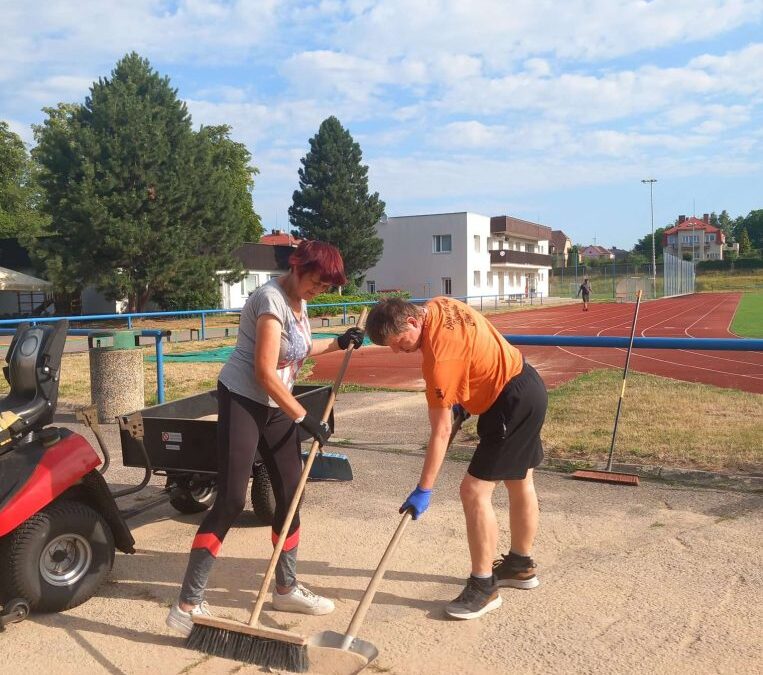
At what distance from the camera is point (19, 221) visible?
5309cm

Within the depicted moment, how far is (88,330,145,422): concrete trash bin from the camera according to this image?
8.09 m

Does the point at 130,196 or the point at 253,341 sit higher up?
the point at 130,196

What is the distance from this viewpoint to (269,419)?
11.7ft

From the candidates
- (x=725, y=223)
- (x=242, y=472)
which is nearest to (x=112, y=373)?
(x=242, y=472)

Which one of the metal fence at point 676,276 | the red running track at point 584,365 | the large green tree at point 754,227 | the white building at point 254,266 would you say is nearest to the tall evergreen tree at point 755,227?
the large green tree at point 754,227

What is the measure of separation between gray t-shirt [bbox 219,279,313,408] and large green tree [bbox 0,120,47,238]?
173 feet

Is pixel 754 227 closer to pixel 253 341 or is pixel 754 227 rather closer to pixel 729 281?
pixel 729 281

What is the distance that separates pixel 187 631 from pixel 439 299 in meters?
1.92

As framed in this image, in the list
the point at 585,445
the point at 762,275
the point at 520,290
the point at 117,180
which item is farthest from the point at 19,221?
the point at 762,275

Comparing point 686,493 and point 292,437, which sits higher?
point 292,437

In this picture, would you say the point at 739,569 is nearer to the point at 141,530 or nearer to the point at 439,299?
the point at 439,299

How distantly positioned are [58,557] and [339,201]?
46889mm

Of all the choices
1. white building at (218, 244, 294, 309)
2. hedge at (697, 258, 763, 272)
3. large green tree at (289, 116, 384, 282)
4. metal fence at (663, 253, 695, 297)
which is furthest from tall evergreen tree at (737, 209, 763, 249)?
white building at (218, 244, 294, 309)

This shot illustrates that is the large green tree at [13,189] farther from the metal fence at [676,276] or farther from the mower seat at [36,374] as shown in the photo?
the mower seat at [36,374]
